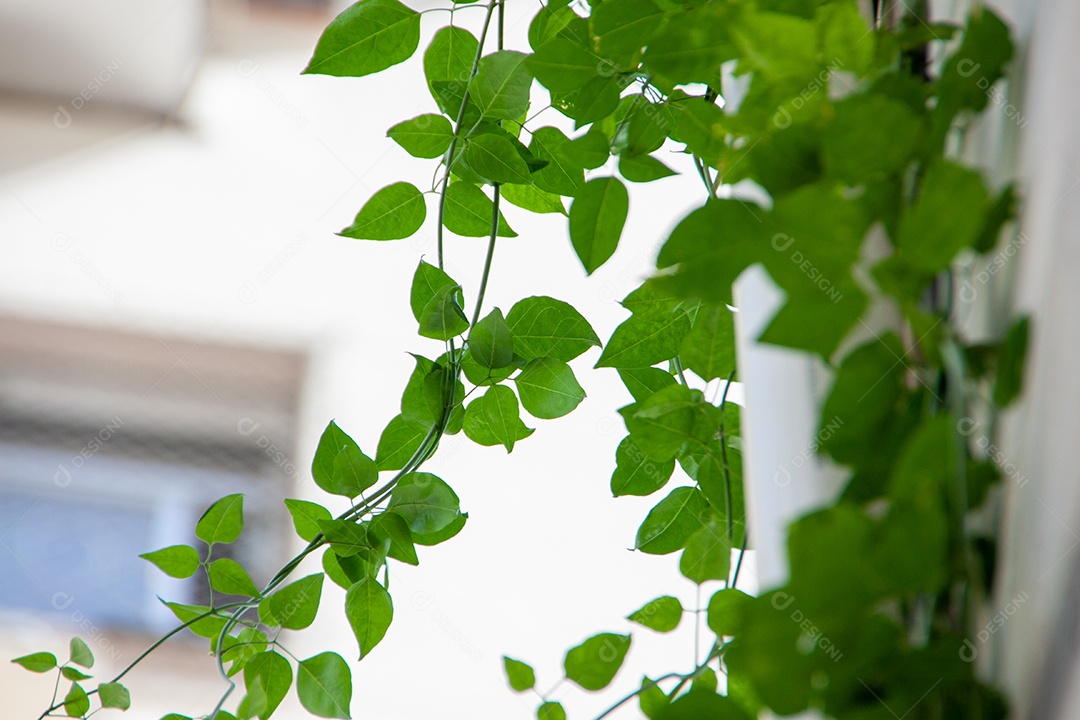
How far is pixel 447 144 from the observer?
36cm

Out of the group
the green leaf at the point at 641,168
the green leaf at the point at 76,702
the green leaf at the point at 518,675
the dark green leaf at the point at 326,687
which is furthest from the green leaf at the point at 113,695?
the green leaf at the point at 641,168

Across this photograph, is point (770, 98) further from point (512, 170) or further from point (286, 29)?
point (286, 29)

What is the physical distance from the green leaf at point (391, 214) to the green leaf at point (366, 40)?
50 millimetres

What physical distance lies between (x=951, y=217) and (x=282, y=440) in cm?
176

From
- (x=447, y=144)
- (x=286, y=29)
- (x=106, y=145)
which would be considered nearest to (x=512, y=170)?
(x=447, y=144)

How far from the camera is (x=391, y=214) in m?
0.37

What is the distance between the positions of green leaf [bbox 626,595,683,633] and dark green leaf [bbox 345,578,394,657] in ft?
0.31

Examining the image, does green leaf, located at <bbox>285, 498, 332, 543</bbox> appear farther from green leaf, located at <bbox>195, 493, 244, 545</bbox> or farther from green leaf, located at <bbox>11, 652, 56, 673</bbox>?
green leaf, located at <bbox>11, 652, 56, 673</bbox>

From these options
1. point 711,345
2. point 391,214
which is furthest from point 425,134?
point 711,345

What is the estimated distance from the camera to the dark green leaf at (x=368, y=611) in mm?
331

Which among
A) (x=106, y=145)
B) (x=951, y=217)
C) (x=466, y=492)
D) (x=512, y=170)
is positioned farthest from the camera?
(x=106, y=145)

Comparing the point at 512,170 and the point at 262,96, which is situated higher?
the point at 262,96

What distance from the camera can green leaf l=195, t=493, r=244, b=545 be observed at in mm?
408

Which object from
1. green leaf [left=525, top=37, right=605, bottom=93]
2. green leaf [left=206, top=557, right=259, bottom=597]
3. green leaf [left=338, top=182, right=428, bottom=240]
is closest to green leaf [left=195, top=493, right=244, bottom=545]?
green leaf [left=206, top=557, right=259, bottom=597]
